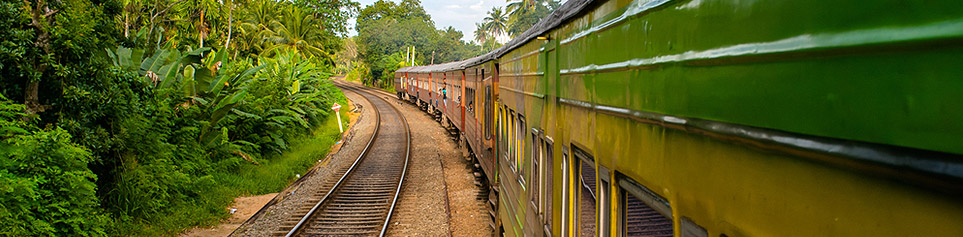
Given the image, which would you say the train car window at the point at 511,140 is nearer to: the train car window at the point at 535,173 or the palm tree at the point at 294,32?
the train car window at the point at 535,173

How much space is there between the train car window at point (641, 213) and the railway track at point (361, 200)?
610 centimetres

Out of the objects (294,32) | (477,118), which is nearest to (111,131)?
(477,118)

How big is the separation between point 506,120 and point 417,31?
67.1 metres

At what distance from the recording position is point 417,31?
240 ft

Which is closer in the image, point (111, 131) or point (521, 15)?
point (111, 131)

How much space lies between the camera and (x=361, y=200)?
1087 centimetres

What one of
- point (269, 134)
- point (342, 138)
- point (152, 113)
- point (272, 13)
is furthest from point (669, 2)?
point (272, 13)

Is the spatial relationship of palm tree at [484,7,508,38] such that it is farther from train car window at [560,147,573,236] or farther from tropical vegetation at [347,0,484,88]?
train car window at [560,147,573,236]

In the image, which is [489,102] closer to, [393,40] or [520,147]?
[520,147]

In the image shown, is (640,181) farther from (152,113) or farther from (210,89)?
(210,89)

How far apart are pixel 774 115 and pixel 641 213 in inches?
73.7

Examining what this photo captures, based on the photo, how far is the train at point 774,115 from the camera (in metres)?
0.98

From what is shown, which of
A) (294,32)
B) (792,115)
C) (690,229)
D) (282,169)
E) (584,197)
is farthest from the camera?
(294,32)

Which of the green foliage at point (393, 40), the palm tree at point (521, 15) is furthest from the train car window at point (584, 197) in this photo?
the palm tree at point (521, 15)
